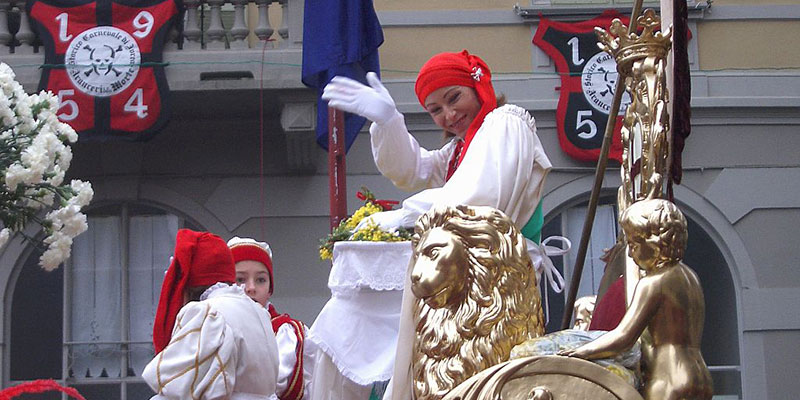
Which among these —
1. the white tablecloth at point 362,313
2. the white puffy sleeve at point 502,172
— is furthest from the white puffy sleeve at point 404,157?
the white puffy sleeve at point 502,172

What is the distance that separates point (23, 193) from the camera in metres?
4.45

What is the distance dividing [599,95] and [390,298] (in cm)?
691

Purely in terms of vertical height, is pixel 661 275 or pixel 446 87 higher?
pixel 446 87

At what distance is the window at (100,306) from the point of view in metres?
11.1

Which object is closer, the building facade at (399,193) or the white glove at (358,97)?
the white glove at (358,97)

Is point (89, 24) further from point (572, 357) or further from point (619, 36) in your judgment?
point (572, 357)

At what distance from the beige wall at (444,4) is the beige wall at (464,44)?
175 millimetres

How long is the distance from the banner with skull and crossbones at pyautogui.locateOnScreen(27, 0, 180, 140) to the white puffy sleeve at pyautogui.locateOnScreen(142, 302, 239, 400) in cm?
630

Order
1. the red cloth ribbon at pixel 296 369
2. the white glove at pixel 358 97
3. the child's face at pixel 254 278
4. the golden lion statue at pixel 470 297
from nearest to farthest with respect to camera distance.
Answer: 1. the golden lion statue at pixel 470 297
2. the white glove at pixel 358 97
3. the red cloth ribbon at pixel 296 369
4. the child's face at pixel 254 278

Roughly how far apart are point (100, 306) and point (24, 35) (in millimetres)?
2360

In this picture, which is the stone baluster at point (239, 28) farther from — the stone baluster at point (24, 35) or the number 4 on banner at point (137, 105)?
the stone baluster at point (24, 35)

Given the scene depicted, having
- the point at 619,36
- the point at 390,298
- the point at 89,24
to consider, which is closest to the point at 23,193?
the point at 390,298

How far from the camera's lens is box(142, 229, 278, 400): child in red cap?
4.20 metres

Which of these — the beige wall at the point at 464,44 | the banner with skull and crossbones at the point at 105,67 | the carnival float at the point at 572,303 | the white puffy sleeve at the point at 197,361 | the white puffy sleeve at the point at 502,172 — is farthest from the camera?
the beige wall at the point at 464,44
